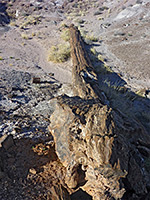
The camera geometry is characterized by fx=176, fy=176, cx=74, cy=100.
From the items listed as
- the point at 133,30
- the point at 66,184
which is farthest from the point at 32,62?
the point at 133,30

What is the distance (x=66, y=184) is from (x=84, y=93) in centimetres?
325

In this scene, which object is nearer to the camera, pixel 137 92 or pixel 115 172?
pixel 115 172

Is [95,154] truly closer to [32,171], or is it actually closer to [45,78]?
[32,171]

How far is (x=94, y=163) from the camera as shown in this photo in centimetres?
288

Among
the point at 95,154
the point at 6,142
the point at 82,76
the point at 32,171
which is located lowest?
the point at 82,76

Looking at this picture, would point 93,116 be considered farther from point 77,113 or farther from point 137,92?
point 137,92

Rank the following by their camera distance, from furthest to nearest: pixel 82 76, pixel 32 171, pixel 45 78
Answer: pixel 45 78, pixel 82 76, pixel 32 171

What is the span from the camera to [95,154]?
2.86 meters

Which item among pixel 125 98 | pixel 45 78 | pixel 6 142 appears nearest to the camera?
pixel 6 142

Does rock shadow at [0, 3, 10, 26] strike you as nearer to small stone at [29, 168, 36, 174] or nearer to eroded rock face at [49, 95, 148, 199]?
eroded rock face at [49, 95, 148, 199]

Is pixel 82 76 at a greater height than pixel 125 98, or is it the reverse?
pixel 82 76

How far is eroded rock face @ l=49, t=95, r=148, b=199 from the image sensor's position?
108 inches

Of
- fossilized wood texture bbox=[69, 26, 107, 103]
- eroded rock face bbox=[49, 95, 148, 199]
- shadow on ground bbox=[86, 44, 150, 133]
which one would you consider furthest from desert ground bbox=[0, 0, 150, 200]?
fossilized wood texture bbox=[69, 26, 107, 103]

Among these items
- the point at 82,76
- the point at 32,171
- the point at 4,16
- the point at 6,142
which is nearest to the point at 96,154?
the point at 32,171
